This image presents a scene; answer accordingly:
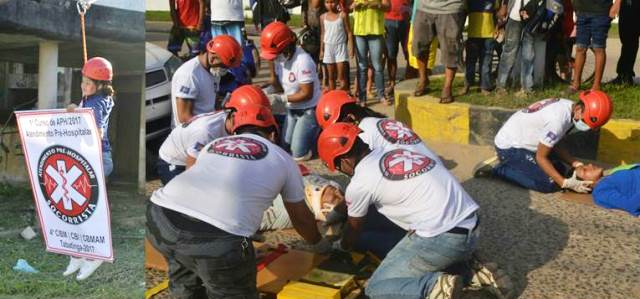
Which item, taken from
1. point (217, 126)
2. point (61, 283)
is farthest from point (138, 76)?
point (217, 126)

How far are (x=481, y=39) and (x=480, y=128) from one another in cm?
106

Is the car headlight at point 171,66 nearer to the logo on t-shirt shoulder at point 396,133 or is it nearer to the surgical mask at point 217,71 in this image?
the surgical mask at point 217,71

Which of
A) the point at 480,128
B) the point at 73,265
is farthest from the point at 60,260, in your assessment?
the point at 480,128

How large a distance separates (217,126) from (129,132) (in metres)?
2.09

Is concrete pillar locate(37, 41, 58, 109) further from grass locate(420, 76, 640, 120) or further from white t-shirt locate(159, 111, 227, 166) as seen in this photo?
grass locate(420, 76, 640, 120)

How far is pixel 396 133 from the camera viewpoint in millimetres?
4980

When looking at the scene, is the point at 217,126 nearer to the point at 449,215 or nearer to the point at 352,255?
the point at 352,255

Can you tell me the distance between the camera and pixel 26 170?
10.1 feet

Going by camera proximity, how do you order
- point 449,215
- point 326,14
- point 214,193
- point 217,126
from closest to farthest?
point 214,193, point 449,215, point 217,126, point 326,14

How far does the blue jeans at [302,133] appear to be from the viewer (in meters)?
6.78

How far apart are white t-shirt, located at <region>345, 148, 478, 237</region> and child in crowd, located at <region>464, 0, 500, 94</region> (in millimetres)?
3821

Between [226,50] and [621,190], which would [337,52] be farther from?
[621,190]

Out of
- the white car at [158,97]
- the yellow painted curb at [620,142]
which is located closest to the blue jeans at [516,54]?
the yellow painted curb at [620,142]

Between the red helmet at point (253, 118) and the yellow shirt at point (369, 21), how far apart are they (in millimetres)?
4210
